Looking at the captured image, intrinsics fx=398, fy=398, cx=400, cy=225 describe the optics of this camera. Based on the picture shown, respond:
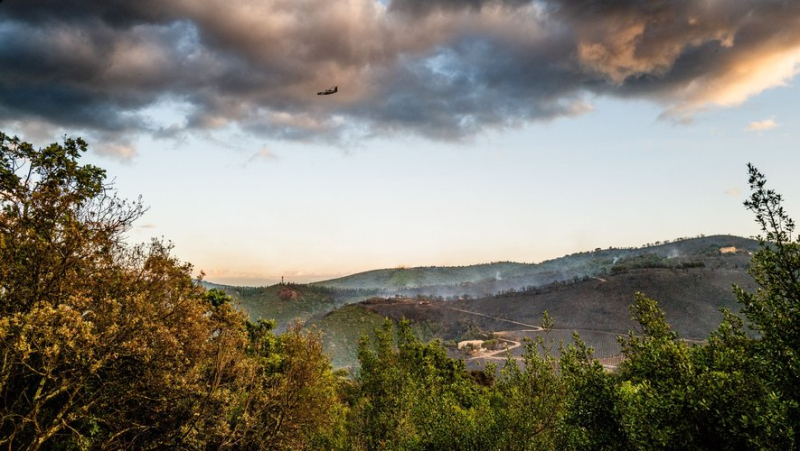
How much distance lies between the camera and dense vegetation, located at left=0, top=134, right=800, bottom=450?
30.4 ft

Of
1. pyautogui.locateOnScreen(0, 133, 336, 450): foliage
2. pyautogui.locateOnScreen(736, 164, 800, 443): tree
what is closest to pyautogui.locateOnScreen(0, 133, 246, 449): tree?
pyautogui.locateOnScreen(0, 133, 336, 450): foliage

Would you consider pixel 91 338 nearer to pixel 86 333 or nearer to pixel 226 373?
pixel 86 333

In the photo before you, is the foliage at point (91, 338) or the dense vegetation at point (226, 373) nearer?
the dense vegetation at point (226, 373)

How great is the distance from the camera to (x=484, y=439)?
15.9 m

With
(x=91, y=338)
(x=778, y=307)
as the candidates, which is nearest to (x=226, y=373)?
(x=91, y=338)

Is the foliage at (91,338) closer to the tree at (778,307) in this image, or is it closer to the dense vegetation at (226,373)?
the dense vegetation at (226,373)

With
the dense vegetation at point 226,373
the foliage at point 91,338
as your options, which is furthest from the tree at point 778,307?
the foliage at point 91,338

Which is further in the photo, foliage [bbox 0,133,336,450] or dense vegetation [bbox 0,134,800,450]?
foliage [bbox 0,133,336,450]

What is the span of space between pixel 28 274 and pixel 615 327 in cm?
17308

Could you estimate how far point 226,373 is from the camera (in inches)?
898

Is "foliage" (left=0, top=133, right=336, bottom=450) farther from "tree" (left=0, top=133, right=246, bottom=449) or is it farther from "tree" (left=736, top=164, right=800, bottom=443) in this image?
"tree" (left=736, top=164, right=800, bottom=443)

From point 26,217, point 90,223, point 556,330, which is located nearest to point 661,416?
point 90,223

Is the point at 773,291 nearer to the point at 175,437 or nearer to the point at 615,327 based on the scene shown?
the point at 175,437

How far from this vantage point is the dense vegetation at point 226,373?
30.4 ft
